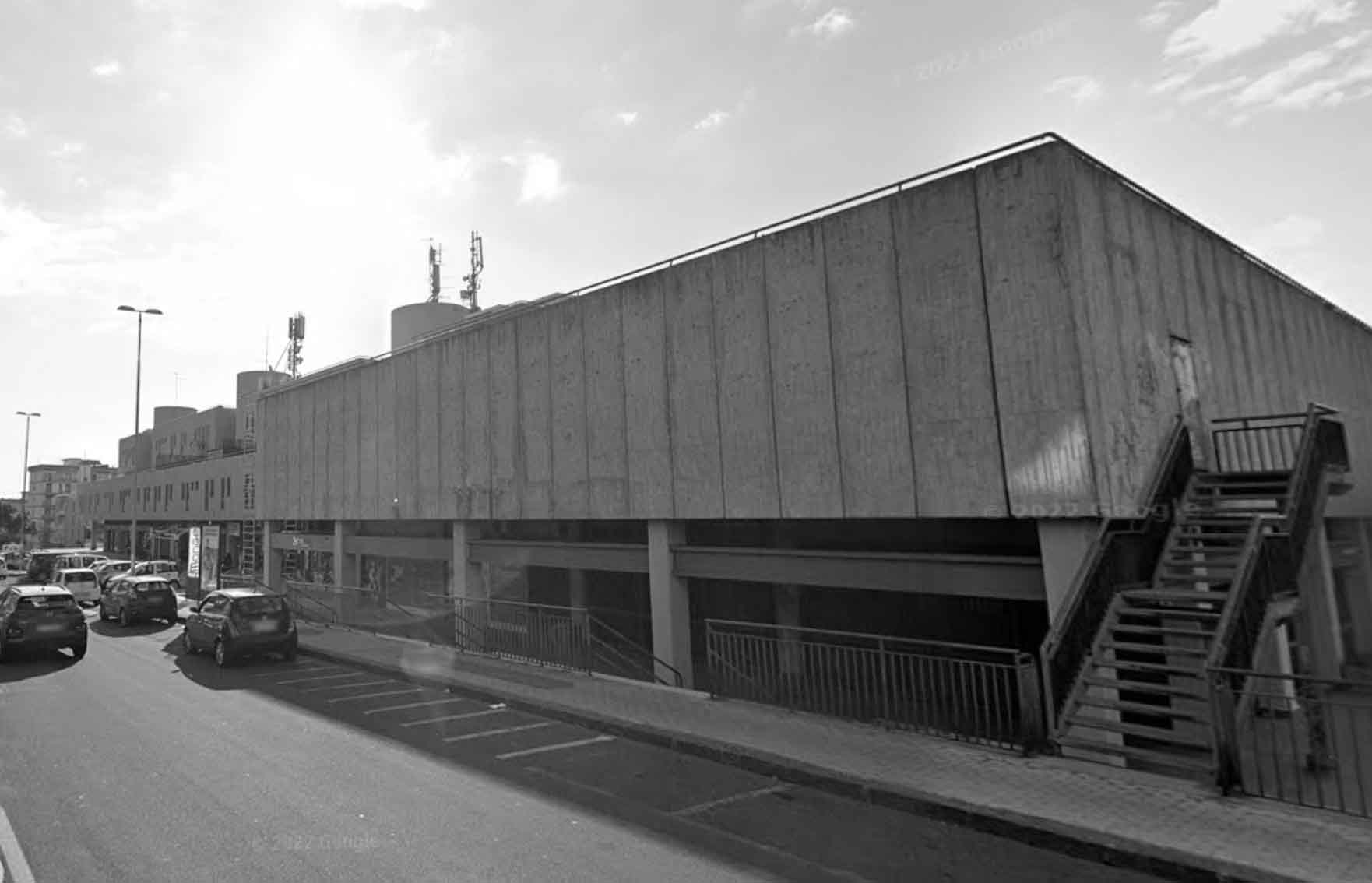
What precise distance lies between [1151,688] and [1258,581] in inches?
76.6

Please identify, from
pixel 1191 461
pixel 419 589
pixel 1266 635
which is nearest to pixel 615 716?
pixel 1266 635

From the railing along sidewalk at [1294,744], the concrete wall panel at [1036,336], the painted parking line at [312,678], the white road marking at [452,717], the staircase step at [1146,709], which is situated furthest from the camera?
the painted parking line at [312,678]

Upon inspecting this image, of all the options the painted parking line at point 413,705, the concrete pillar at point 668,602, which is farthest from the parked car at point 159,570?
the concrete pillar at point 668,602

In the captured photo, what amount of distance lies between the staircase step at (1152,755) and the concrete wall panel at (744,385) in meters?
5.39

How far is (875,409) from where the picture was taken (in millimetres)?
10859

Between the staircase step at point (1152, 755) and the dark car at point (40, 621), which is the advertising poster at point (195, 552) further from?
the staircase step at point (1152, 755)

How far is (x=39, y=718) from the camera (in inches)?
422

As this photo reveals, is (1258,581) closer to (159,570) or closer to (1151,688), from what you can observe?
(1151,688)

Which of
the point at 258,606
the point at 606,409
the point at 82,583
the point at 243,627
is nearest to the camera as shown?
the point at 606,409

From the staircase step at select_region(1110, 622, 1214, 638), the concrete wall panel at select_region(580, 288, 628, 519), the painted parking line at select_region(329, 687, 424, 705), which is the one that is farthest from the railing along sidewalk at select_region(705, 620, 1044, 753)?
the painted parking line at select_region(329, 687, 424, 705)

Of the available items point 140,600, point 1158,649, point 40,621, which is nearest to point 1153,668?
point 1158,649

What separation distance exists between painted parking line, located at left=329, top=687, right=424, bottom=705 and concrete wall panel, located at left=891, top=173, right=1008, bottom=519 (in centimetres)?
877

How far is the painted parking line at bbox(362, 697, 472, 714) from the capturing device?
1126 cm

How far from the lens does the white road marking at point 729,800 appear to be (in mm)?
6945
